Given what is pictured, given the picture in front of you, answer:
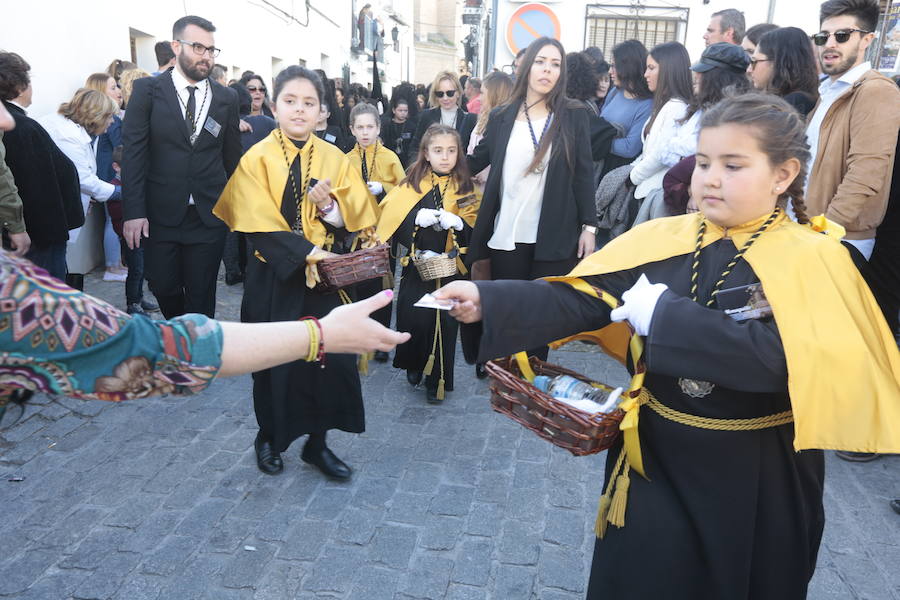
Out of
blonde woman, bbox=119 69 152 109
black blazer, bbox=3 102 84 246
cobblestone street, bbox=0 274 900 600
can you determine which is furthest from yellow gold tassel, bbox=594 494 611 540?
blonde woman, bbox=119 69 152 109

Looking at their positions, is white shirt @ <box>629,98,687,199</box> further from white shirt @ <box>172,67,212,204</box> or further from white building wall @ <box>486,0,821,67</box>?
white building wall @ <box>486,0,821,67</box>

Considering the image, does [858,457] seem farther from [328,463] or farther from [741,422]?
[328,463]

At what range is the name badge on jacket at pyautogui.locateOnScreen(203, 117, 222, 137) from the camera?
5.02 meters

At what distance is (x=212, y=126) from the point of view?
5.03 meters

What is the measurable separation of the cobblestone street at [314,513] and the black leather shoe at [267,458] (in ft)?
0.18

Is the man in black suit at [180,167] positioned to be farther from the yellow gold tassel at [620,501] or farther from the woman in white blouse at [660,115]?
the yellow gold tassel at [620,501]

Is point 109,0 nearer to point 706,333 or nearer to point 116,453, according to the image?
point 116,453

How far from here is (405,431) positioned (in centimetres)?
455

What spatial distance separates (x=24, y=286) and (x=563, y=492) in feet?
9.73

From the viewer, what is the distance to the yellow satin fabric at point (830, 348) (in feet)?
5.93

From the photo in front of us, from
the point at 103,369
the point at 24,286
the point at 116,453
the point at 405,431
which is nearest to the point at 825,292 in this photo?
the point at 103,369

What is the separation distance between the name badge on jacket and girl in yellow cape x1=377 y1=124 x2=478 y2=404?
1.29m

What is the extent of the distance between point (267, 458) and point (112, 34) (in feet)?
24.1

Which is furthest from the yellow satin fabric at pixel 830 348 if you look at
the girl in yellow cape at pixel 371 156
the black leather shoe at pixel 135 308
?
the black leather shoe at pixel 135 308
